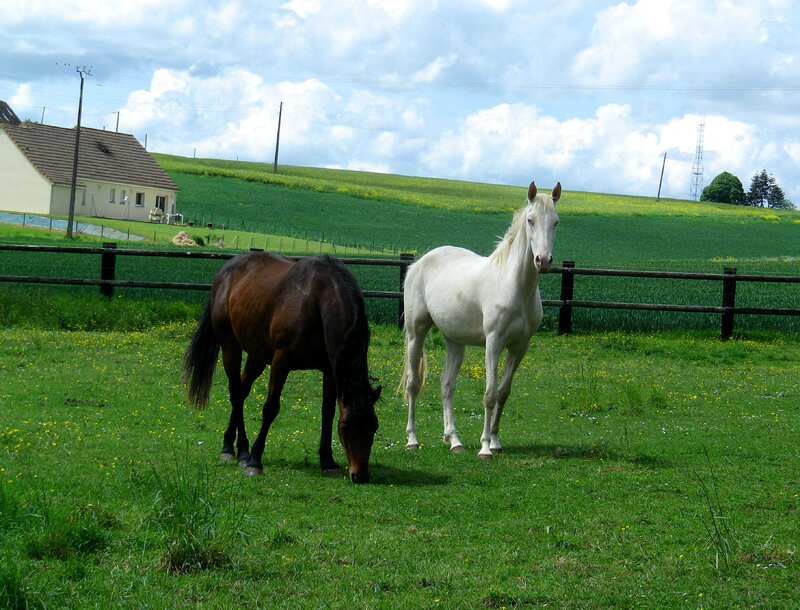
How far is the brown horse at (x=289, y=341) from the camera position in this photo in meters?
7.52

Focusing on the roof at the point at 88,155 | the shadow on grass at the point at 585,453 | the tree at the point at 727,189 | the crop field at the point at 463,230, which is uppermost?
the tree at the point at 727,189

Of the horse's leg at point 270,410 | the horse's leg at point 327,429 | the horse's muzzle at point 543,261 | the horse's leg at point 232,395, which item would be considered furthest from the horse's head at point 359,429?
the horse's muzzle at point 543,261

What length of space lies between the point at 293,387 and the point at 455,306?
363 cm

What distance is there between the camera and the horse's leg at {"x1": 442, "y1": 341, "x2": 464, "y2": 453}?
928 centimetres

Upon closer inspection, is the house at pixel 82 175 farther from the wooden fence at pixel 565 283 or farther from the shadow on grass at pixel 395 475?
the shadow on grass at pixel 395 475

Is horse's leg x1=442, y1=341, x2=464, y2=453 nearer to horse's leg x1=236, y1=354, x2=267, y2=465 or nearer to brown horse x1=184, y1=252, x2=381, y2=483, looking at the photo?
brown horse x1=184, y1=252, x2=381, y2=483

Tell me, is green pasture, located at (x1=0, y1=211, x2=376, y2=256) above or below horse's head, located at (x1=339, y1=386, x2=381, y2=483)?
above

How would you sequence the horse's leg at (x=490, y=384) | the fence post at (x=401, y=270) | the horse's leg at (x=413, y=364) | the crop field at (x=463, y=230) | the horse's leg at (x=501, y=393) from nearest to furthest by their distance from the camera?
1. the horse's leg at (x=490, y=384)
2. the horse's leg at (x=501, y=393)
3. the horse's leg at (x=413, y=364)
4. the fence post at (x=401, y=270)
5. the crop field at (x=463, y=230)

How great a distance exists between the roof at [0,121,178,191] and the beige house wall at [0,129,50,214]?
1.74 ft

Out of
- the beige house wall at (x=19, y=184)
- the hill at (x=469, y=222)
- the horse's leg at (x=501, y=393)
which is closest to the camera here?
the horse's leg at (x=501, y=393)

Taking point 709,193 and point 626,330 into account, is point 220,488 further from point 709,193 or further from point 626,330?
point 709,193

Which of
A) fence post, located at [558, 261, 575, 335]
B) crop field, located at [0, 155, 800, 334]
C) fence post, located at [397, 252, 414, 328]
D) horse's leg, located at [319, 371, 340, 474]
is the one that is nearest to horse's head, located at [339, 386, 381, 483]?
horse's leg, located at [319, 371, 340, 474]

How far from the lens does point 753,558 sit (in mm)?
5461

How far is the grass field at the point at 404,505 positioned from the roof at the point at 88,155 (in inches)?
2131
